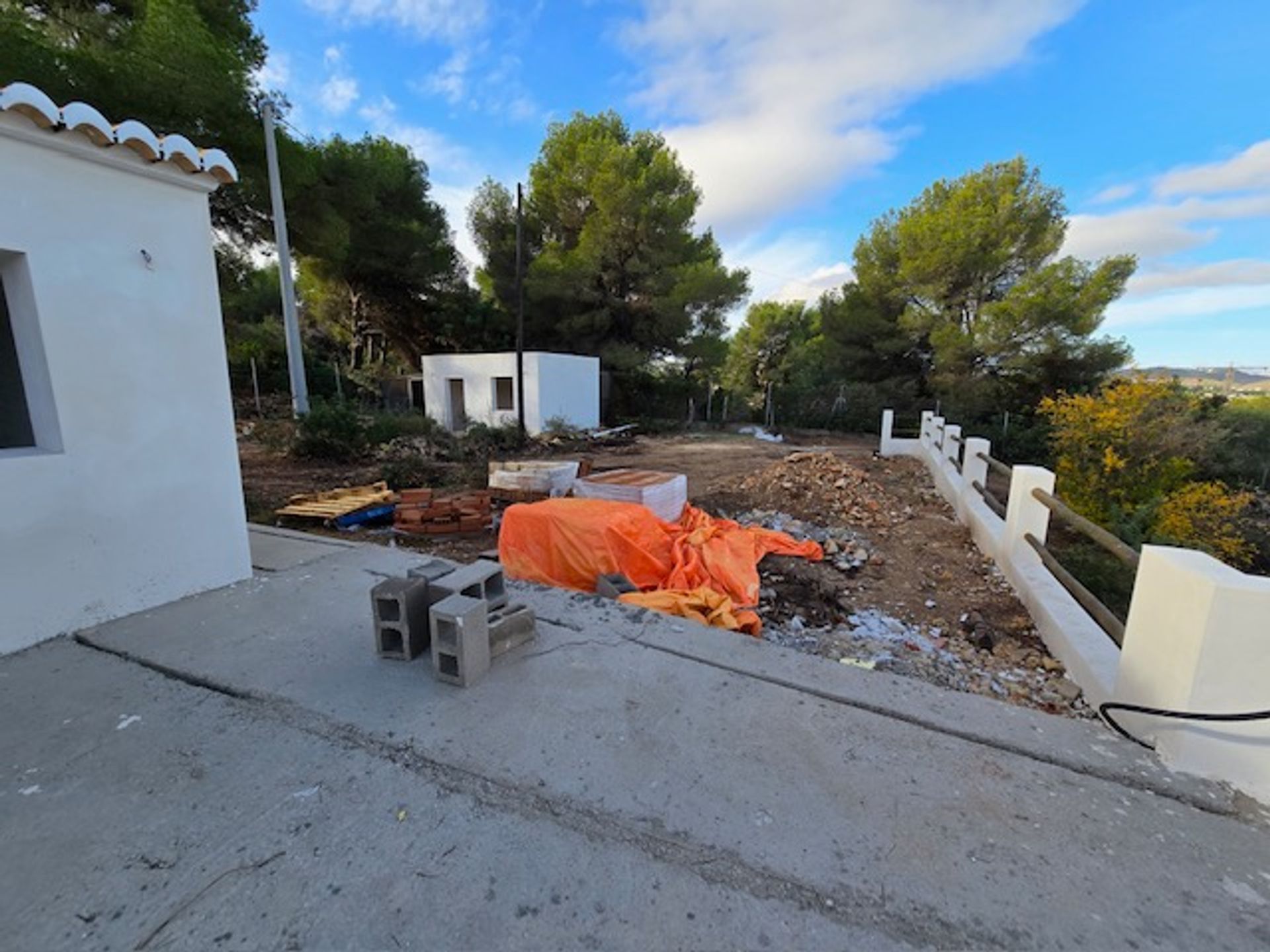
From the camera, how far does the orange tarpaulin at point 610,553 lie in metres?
3.40

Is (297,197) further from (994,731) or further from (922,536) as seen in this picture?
(994,731)

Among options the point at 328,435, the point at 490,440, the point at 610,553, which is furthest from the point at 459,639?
the point at 490,440

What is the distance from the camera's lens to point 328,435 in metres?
9.11

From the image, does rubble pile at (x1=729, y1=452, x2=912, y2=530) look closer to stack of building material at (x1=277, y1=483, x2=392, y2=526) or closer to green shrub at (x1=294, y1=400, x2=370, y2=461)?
stack of building material at (x1=277, y1=483, x2=392, y2=526)

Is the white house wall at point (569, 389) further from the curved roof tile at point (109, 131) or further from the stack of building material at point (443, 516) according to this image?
the curved roof tile at point (109, 131)

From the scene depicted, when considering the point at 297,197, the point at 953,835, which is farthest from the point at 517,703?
the point at 297,197

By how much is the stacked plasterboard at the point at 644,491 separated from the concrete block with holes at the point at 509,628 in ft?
7.86

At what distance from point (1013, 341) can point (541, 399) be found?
1321 cm

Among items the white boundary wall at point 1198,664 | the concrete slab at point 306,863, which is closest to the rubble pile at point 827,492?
the white boundary wall at point 1198,664

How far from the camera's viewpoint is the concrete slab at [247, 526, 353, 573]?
3203mm

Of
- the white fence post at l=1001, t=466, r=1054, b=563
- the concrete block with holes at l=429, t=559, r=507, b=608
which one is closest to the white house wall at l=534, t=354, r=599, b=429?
the white fence post at l=1001, t=466, r=1054, b=563

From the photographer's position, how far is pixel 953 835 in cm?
133

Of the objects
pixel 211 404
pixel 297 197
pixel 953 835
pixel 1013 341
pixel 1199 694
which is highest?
pixel 297 197

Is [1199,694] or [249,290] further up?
[249,290]
